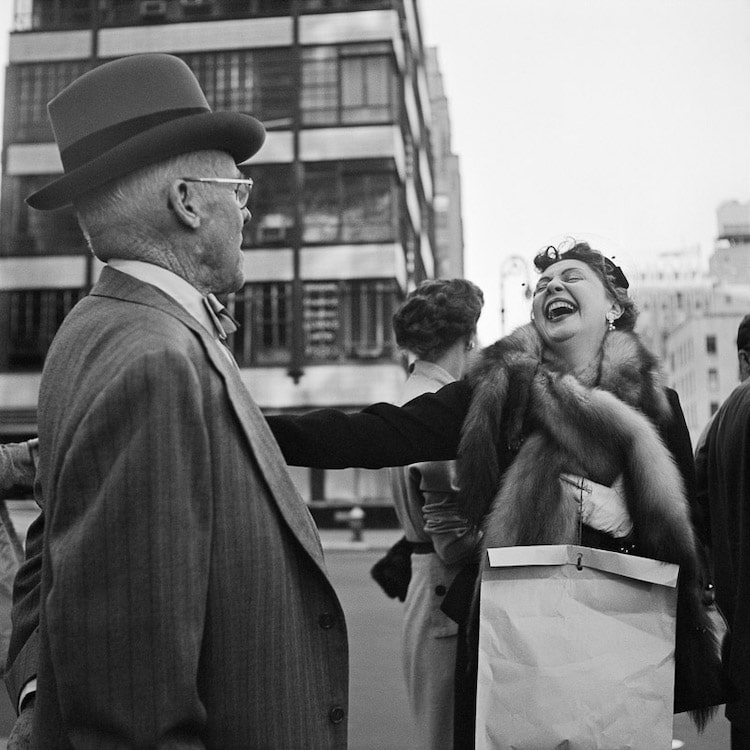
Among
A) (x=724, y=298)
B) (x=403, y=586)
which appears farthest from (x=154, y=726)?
(x=724, y=298)

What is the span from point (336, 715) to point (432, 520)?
192 centimetres

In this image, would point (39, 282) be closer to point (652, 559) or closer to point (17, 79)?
point (17, 79)

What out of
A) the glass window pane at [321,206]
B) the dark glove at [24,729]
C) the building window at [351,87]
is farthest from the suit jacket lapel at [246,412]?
the building window at [351,87]

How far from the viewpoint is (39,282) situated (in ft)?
104

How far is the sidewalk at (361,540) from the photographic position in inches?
945

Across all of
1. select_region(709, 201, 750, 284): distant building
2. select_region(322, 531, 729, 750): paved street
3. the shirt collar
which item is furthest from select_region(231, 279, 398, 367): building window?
select_region(709, 201, 750, 284): distant building

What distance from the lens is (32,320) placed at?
3159 centimetres

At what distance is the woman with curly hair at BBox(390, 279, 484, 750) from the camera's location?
3771 mm

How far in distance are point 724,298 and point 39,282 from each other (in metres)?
106

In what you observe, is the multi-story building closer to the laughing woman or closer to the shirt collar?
the laughing woman

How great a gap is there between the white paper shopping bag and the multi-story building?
27.4 metres

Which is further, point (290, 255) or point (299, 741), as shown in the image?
point (290, 255)

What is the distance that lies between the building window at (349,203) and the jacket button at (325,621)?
29.3 meters

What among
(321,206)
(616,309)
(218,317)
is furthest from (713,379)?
(218,317)
